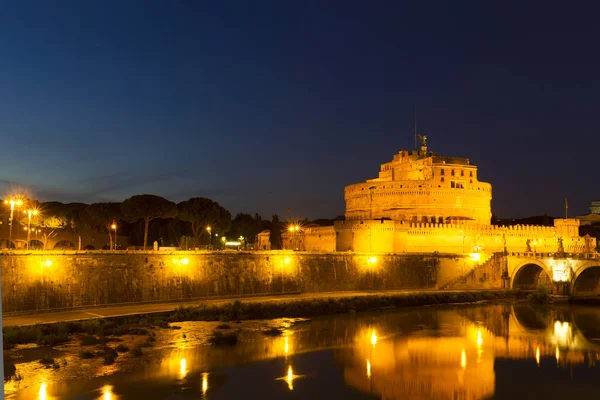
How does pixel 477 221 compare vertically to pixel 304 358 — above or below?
above

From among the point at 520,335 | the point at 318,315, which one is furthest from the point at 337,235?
the point at 520,335

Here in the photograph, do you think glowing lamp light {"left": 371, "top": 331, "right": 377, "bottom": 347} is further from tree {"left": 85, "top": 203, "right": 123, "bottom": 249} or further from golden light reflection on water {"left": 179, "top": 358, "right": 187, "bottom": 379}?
tree {"left": 85, "top": 203, "right": 123, "bottom": 249}

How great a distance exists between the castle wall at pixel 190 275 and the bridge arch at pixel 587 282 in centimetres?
786

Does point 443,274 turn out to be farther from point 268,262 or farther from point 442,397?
point 442,397

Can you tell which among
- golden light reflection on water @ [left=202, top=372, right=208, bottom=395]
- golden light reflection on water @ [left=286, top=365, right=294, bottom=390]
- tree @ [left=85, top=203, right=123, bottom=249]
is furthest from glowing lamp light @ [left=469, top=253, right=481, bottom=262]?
golden light reflection on water @ [left=202, top=372, right=208, bottom=395]

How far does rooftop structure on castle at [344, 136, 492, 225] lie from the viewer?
46.7 metres

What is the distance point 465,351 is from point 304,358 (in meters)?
6.03

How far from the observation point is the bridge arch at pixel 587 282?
34.8 meters

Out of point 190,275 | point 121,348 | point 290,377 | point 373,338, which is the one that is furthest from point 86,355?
point 190,275

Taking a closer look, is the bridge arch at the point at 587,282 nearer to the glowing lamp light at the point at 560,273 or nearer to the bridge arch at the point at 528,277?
the glowing lamp light at the point at 560,273

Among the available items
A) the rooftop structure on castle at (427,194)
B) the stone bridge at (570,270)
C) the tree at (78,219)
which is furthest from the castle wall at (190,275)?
the tree at (78,219)

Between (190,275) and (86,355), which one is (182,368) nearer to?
(86,355)

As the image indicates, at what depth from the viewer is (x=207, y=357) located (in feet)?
62.5

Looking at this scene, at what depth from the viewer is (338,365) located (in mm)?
18891
